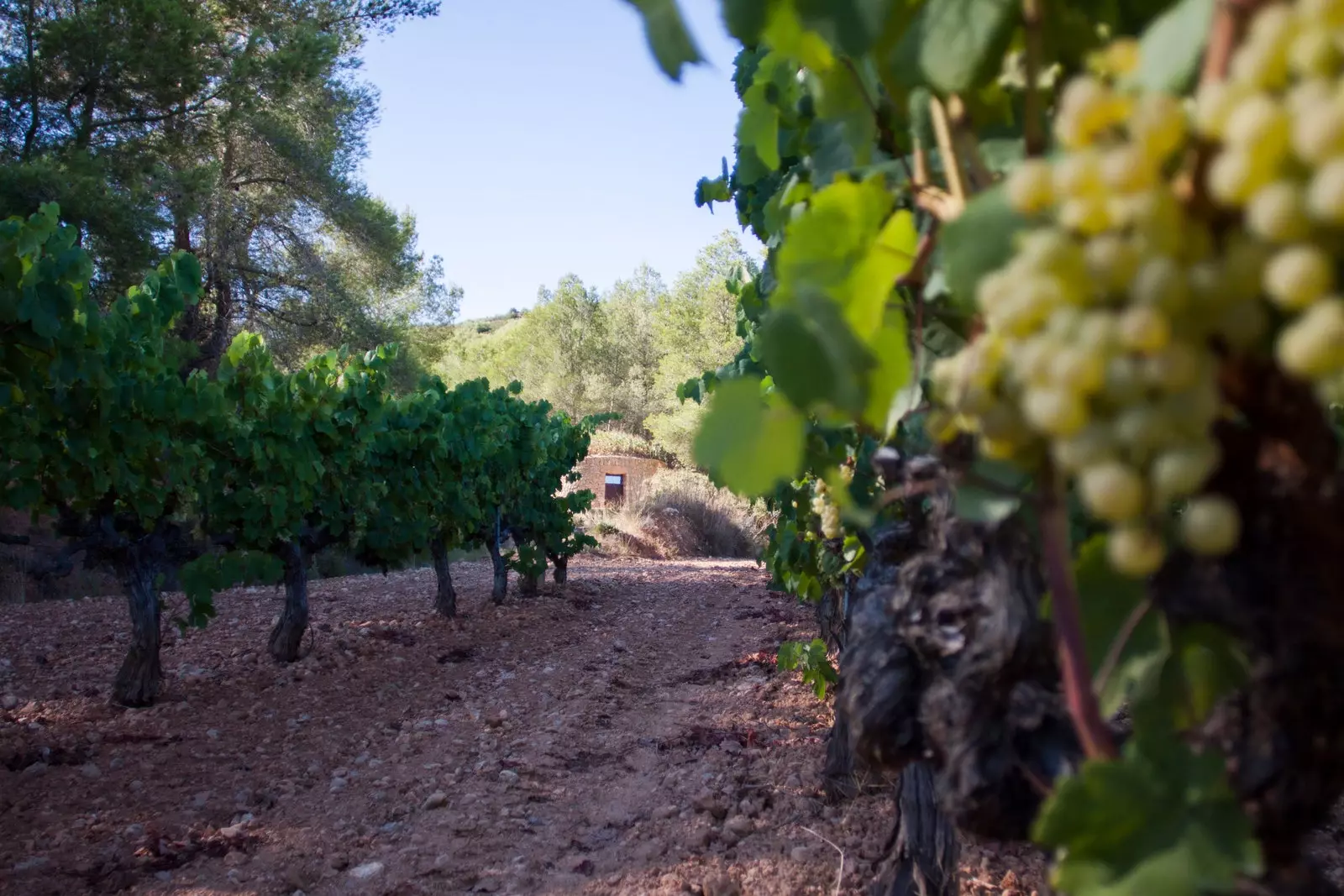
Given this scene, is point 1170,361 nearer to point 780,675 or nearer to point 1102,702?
point 1102,702

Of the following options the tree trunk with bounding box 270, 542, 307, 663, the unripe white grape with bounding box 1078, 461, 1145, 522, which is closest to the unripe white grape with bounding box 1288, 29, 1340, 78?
the unripe white grape with bounding box 1078, 461, 1145, 522

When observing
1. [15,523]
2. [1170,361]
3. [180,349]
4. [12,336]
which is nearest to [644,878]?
[1170,361]

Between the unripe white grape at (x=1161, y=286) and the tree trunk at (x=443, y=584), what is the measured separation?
10.7 metres

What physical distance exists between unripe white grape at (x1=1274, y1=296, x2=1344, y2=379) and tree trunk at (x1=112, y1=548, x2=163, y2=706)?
742 centimetres

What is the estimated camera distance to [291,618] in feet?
27.1

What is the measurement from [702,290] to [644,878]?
37.6m

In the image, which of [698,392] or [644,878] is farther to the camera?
[698,392]

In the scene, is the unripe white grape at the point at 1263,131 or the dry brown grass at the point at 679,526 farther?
the dry brown grass at the point at 679,526

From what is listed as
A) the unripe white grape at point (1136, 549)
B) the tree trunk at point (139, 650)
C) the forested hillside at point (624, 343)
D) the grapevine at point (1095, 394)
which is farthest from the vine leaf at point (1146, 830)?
the forested hillside at point (624, 343)

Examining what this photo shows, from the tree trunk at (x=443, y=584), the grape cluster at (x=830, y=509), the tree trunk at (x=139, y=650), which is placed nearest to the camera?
the grape cluster at (x=830, y=509)

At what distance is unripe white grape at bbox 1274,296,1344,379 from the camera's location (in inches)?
18.2

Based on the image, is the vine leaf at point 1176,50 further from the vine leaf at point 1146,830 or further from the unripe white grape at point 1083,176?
the vine leaf at point 1146,830

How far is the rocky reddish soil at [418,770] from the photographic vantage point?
4090 mm

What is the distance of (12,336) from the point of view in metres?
5.20
